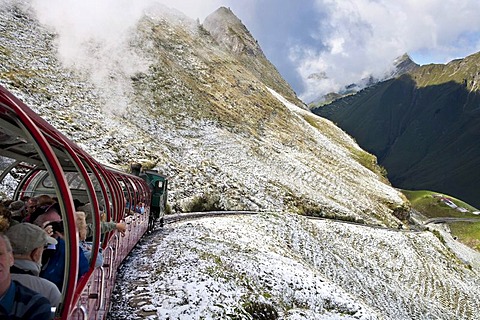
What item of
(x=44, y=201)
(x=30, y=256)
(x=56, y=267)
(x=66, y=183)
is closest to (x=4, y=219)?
(x=30, y=256)

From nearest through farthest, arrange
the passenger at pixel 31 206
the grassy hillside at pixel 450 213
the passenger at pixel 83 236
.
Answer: the passenger at pixel 83 236
the passenger at pixel 31 206
the grassy hillside at pixel 450 213

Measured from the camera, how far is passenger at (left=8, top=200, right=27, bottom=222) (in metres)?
6.46

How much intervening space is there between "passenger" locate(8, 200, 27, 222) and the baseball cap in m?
2.68

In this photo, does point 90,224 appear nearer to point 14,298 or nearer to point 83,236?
point 83,236

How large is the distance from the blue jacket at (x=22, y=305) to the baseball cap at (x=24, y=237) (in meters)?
0.62

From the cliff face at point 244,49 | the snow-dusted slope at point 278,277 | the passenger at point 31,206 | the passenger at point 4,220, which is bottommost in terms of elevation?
the snow-dusted slope at point 278,277

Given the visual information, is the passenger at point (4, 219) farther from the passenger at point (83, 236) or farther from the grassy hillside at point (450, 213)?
the grassy hillside at point (450, 213)

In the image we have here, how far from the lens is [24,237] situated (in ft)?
13.4

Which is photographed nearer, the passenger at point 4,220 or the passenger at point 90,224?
the passenger at point 4,220

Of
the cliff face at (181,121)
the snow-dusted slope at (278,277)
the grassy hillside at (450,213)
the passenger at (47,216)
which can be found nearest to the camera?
the passenger at (47,216)

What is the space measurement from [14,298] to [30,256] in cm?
77

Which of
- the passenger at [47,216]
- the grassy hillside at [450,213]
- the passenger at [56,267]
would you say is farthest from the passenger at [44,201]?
the grassy hillside at [450,213]

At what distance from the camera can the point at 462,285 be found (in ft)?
145

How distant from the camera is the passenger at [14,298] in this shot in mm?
3301
